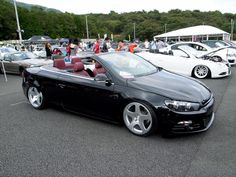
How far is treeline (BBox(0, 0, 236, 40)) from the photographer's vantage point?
228 feet

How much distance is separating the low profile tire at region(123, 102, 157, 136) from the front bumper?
0.15 metres

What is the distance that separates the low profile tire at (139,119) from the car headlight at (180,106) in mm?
283

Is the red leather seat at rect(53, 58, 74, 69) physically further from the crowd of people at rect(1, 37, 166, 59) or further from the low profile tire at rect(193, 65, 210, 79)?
the crowd of people at rect(1, 37, 166, 59)

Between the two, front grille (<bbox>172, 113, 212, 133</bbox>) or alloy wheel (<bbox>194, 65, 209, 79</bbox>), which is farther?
alloy wheel (<bbox>194, 65, 209, 79</bbox>)

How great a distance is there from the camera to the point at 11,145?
12.1 feet

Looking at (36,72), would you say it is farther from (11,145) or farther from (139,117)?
(139,117)

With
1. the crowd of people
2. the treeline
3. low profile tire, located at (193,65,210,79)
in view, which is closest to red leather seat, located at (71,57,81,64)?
low profile tire, located at (193,65,210,79)

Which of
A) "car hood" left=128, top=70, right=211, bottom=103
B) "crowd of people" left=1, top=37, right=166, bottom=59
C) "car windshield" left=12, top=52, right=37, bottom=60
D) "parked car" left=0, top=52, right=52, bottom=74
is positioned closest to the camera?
"car hood" left=128, top=70, right=211, bottom=103

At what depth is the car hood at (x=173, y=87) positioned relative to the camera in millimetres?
3561

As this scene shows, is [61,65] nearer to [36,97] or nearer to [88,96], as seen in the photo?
[36,97]

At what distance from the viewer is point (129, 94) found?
3760mm

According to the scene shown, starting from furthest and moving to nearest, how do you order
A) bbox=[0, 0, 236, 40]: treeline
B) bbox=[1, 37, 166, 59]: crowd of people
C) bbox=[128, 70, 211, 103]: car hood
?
bbox=[0, 0, 236, 40]: treeline, bbox=[1, 37, 166, 59]: crowd of people, bbox=[128, 70, 211, 103]: car hood

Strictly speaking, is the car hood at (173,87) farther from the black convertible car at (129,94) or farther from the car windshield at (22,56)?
the car windshield at (22,56)

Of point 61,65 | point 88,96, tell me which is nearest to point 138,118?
point 88,96
